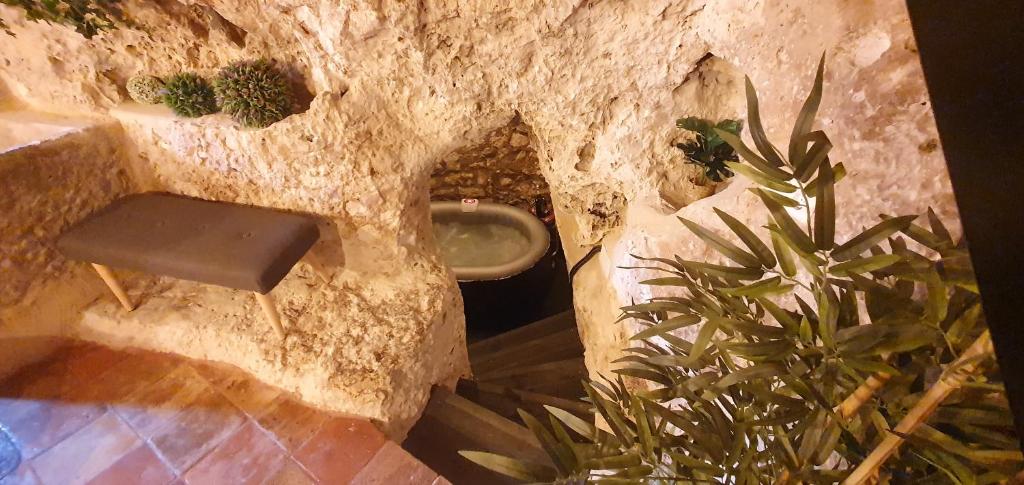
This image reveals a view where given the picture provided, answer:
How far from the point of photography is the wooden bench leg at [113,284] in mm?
2441

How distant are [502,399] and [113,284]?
2220 mm

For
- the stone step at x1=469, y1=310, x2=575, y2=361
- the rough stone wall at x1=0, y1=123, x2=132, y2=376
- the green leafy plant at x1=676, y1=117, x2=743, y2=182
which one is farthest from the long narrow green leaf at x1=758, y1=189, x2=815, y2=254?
the stone step at x1=469, y1=310, x2=575, y2=361

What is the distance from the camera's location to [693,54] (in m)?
1.90

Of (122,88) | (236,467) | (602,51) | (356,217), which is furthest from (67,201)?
(602,51)

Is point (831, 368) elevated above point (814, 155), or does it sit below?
below

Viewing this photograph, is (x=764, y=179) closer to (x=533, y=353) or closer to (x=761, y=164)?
(x=761, y=164)

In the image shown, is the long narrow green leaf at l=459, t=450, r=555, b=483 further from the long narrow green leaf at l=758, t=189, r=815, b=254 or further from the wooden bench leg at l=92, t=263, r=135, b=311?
the wooden bench leg at l=92, t=263, r=135, b=311

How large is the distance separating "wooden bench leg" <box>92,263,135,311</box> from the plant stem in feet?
10.1

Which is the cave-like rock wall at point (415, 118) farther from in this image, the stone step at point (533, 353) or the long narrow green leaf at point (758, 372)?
the stone step at point (533, 353)

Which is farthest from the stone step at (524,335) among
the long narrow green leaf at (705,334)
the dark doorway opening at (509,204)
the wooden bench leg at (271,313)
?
the long narrow green leaf at (705,334)

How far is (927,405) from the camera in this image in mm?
760

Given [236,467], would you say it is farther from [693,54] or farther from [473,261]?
[473,261]

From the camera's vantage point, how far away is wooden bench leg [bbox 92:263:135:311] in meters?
2.44

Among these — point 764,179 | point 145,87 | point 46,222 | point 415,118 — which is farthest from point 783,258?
point 46,222
